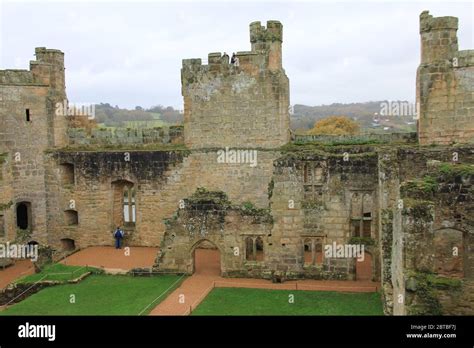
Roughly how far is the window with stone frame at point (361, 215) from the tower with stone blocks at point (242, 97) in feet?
14.1

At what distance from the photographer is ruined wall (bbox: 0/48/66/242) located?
2569 cm

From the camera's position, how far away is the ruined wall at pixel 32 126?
25688 millimetres

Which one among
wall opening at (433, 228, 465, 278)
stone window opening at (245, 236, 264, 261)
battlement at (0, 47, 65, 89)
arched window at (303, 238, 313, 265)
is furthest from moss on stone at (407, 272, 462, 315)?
battlement at (0, 47, 65, 89)

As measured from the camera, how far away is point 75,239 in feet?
89.4

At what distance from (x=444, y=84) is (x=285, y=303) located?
1117 centimetres

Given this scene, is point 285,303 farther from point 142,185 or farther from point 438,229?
point 142,185

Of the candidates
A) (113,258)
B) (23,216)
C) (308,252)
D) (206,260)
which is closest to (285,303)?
(308,252)

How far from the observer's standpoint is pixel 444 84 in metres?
22.1

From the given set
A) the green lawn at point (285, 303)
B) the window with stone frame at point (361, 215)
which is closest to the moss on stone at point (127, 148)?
the window with stone frame at point (361, 215)

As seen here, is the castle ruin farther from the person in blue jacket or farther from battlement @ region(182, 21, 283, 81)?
the person in blue jacket

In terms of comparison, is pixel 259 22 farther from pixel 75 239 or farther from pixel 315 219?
pixel 75 239

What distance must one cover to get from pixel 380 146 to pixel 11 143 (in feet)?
56.4

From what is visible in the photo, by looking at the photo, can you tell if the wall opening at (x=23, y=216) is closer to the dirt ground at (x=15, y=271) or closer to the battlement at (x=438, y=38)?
the dirt ground at (x=15, y=271)
